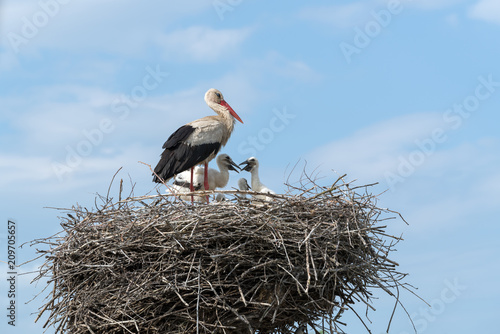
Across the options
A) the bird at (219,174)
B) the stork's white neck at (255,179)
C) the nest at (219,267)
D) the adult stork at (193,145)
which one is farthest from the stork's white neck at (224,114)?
the nest at (219,267)

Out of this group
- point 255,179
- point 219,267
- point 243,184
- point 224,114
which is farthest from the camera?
point 224,114

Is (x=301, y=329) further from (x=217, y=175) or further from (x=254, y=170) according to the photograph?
(x=217, y=175)

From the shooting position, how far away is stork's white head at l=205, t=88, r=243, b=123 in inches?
400

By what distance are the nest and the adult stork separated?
2.24 meters

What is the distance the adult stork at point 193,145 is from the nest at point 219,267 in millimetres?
2237

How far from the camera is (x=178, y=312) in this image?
627 cm

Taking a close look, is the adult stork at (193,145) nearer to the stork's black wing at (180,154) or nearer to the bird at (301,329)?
the stork's black wing at (180,154)

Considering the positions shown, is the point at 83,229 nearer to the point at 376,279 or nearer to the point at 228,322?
the point at 228,322

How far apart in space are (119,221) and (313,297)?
2077mm

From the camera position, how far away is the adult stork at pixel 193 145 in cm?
905

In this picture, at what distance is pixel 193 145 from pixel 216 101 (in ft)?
4.25

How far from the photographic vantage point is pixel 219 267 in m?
6.19

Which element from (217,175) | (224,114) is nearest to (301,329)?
(217,175)

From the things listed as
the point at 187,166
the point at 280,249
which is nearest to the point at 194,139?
the point at 187,166
